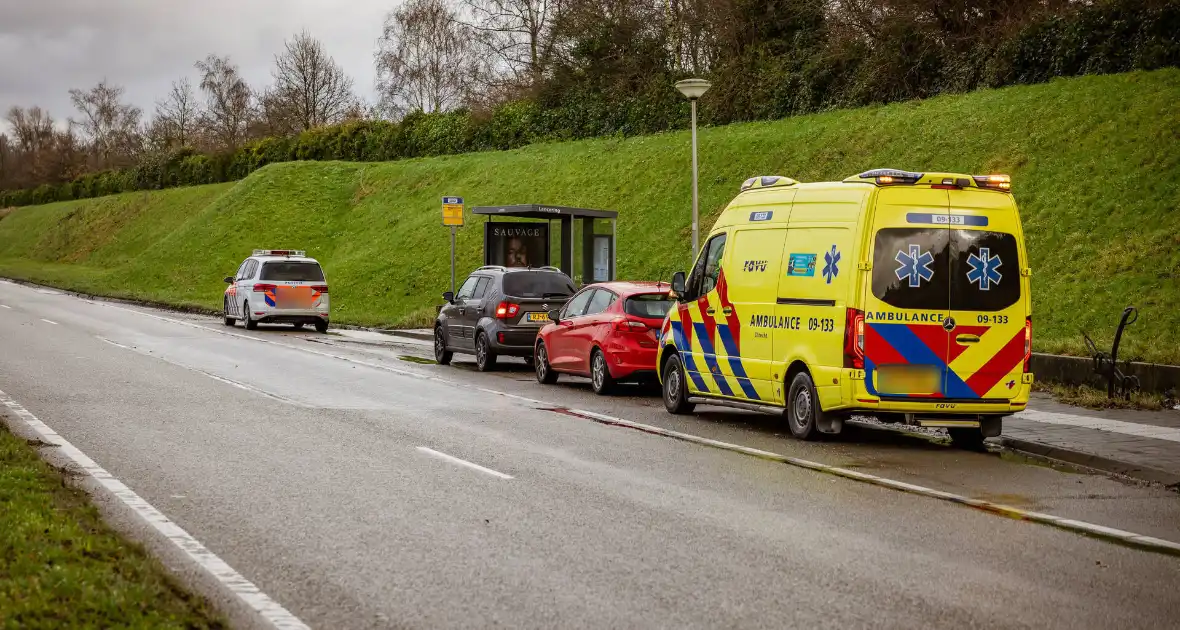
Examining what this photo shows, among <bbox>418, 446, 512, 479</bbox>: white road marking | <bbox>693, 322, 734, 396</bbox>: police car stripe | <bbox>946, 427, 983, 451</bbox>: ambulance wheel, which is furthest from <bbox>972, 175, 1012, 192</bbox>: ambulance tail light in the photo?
<bbox>418, 446, 512, 479</bbox>: white road marking

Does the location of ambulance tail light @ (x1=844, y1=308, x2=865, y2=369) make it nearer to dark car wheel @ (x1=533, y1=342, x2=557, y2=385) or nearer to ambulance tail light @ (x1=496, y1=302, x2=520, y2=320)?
dark car wheel @ (x1=533, y1=342, x2=557, y2=385)

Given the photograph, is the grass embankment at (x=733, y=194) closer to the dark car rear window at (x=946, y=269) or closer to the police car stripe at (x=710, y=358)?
the dark car rear window at (x=946, y=269)

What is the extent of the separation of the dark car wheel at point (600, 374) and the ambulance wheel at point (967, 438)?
5.54 meters

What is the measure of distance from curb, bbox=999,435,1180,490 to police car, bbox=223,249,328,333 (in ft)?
70.8

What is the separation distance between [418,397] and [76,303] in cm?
3079

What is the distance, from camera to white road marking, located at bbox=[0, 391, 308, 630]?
5.78m

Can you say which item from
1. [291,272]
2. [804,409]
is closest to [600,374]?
[804,409]

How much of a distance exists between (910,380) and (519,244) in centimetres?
1948

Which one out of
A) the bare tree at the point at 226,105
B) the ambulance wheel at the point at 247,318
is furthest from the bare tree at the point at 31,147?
the ambulance wheel at the point at 247,318

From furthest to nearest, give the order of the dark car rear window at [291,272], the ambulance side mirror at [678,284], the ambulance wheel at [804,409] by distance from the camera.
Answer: the dark car rear window at [291,272]
the ambulance side mirror at [678,284]
the ambulance wheel at [804,409]

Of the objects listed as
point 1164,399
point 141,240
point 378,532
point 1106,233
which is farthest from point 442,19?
Answer: point 378,532

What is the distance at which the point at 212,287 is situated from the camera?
53000 mm

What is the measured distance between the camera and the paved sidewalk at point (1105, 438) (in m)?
10.8

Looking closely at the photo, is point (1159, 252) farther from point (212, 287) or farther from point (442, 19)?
point (442, 19)
